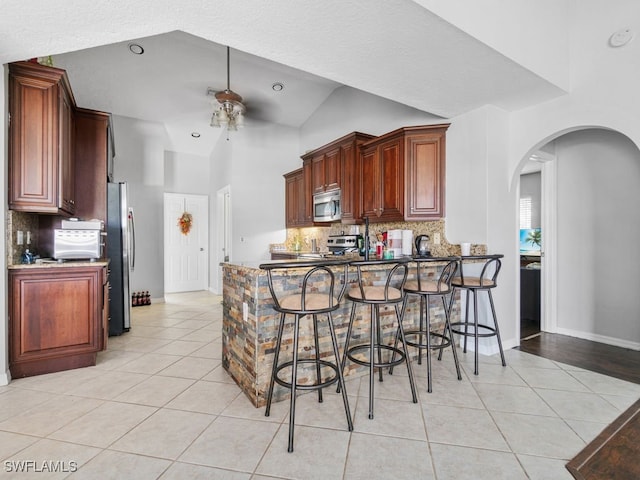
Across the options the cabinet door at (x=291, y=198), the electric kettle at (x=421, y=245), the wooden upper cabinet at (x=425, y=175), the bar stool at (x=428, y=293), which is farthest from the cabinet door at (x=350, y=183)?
the bar stool at (x=428, y=293)

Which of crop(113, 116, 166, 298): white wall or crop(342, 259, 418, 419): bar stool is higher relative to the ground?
crop(113, 116, 166, 298): white wall

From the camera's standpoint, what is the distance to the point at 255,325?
2.17 metres

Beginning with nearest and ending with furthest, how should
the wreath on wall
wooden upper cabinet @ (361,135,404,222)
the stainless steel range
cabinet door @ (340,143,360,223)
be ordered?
1. wooden upper cabinet @ (361,135,404,222)
2. cabinet door @ (340,143,360,223)
3. the stainless steel range
4. the wreath on wall

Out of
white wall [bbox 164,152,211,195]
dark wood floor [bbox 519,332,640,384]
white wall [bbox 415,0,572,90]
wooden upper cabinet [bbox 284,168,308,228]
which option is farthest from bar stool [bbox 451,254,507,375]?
white wall [bbox 164,152,211,195]

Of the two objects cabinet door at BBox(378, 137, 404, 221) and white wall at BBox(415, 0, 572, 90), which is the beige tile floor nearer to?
cabinet door at BBox(378, 137, 404, 221)

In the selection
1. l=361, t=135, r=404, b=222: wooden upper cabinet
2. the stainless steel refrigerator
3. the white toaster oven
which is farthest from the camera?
the stainless steel refrigerator

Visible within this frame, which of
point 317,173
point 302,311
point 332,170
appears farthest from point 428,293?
point 317,173

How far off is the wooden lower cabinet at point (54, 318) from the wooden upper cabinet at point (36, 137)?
0.57m

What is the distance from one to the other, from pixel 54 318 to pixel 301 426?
2.22 meters

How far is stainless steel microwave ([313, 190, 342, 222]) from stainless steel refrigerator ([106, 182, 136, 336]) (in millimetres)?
2550

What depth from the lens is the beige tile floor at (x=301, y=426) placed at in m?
1.60

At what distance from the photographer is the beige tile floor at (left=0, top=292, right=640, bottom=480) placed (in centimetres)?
160

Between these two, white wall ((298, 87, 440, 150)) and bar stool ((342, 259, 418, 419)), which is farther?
white wall ((298, 87, 440, 150))

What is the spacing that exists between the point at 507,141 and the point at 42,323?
4.50 meters
